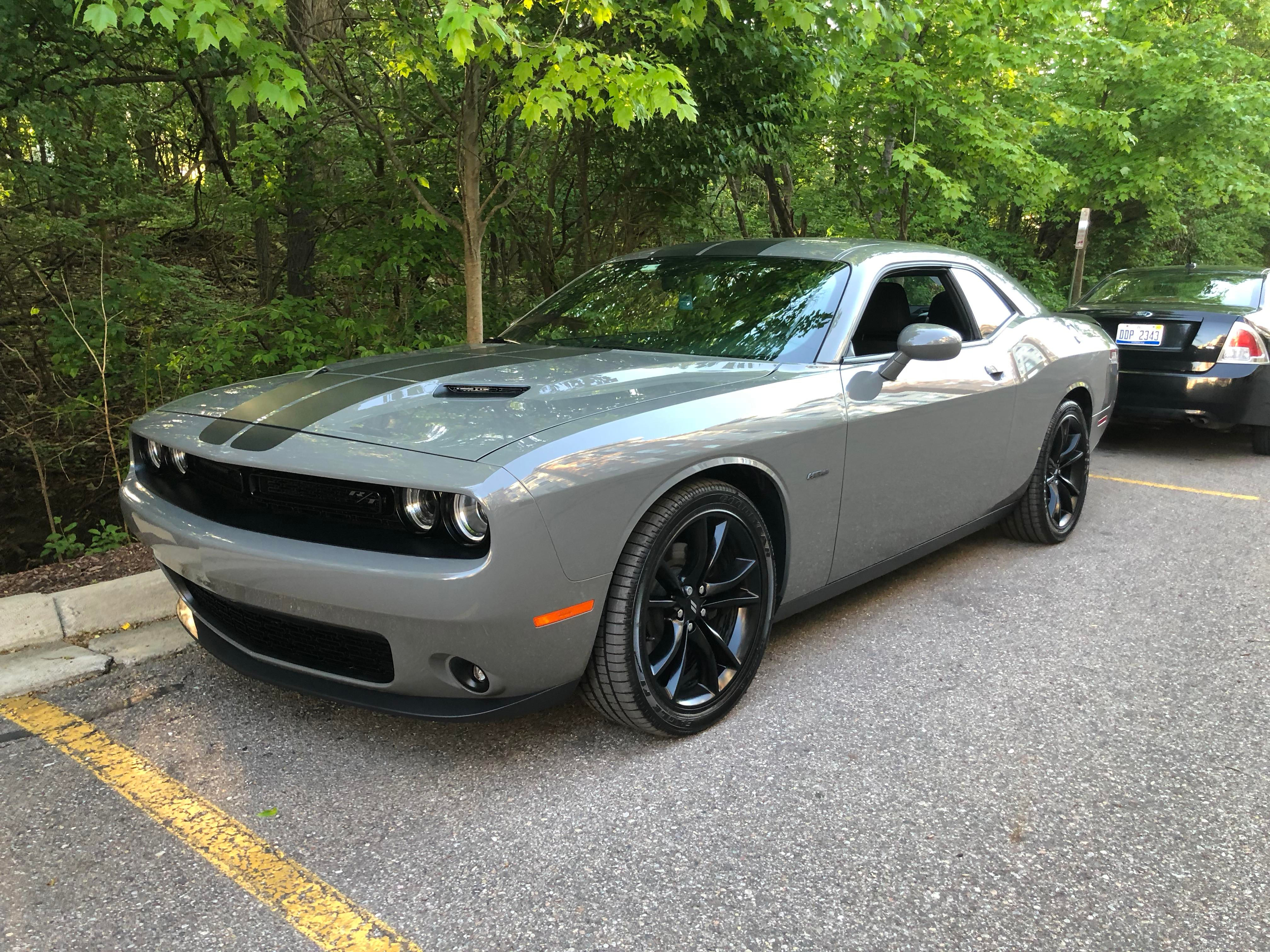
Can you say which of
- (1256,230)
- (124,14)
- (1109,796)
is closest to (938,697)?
(1109,796)

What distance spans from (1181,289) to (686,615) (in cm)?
663

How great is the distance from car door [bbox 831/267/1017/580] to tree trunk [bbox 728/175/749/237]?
6302 mm

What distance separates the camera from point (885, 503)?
3.37 m

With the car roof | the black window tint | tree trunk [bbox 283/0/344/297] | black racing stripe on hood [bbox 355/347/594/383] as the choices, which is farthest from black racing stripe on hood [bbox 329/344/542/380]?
tree trunk [bbox 283/0/344/297]

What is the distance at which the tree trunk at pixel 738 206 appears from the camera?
10.5 m

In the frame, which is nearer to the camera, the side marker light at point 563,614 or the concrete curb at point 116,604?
the side marker light at point 563,614

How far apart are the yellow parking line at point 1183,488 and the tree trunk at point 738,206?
495cm

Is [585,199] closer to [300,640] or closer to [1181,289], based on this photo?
[1181,289]

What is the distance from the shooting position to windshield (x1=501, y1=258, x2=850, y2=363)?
325 cm

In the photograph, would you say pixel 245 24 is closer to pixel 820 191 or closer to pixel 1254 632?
pixel 1254 632

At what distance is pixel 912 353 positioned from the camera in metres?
3.23

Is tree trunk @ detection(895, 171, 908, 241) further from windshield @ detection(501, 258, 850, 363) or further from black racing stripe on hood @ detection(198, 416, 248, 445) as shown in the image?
black racing stripe on hood @ detection(198, 416, 248, 445)

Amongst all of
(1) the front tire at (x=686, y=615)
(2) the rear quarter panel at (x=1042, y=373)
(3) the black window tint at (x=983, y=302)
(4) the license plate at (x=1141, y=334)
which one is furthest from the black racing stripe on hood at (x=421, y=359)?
(4) the license plate at (x=1141, y=334)

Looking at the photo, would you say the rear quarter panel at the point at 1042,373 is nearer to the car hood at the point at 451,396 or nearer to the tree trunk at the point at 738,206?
the car hood at the point at 451,396
